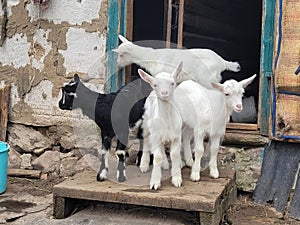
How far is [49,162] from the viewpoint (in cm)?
483

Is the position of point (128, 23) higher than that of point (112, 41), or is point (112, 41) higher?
point (128, 23)

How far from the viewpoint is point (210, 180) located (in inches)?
147

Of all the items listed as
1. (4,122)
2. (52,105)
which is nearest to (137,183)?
(52,105)

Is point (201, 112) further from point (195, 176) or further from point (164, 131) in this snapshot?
point (195, 176)

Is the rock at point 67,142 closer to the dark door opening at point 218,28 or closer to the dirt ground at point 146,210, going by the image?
the dirt ground at point 146,210

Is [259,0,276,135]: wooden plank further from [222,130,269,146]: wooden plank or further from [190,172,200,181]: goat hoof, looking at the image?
[190,172,200,181]: goat hoof

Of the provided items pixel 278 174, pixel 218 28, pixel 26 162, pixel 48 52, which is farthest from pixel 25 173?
pixel 218 28

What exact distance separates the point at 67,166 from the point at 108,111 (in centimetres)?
138

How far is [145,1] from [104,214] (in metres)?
3.09

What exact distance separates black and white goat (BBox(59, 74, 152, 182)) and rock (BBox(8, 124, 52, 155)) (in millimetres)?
1301

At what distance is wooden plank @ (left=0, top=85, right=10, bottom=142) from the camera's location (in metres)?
4.92

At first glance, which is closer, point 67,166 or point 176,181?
point 176,181

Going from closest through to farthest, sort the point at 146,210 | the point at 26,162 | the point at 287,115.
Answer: the point at 146,210 → the point at 287,115 → the point at 26,162

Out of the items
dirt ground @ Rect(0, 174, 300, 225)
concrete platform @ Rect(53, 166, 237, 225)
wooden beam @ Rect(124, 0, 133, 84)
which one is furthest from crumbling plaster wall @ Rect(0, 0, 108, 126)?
concrete platform @ Rect(53, 166, 237, 225)
